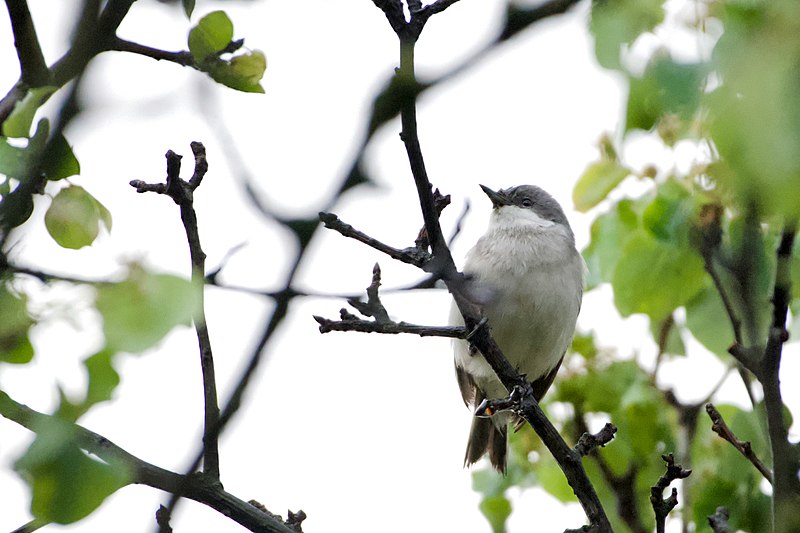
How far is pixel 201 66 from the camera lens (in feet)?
8.40

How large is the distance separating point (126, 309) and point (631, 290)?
10.1ft

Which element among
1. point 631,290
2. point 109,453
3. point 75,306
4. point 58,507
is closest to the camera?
point 58,507

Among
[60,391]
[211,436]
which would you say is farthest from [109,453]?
[211,436]

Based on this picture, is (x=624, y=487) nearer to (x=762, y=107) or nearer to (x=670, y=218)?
(x=670, y=218)

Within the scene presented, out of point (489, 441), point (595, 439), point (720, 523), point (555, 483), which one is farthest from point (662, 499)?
point (489, 441)

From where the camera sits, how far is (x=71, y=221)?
2.55m

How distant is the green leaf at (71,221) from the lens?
100 inches

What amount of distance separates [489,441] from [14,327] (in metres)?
4.96

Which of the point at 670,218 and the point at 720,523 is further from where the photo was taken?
the point at 670,218

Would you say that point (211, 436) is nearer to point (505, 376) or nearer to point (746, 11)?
point (746, 11)

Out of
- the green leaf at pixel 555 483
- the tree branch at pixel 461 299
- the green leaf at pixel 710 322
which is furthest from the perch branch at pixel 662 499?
the green leaf at pixel 555 483

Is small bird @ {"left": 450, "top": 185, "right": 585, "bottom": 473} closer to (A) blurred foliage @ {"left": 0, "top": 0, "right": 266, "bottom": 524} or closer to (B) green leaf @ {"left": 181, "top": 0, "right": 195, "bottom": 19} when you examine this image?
(B) green leaf @ {"left": 181, "top": 0, "right": 195, "bottom": 19}

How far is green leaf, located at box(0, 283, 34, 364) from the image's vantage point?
1981 mm

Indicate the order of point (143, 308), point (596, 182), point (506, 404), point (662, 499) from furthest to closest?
point (596, 182)
point (506, 404)
point (662, 499)
point (143, 308)
